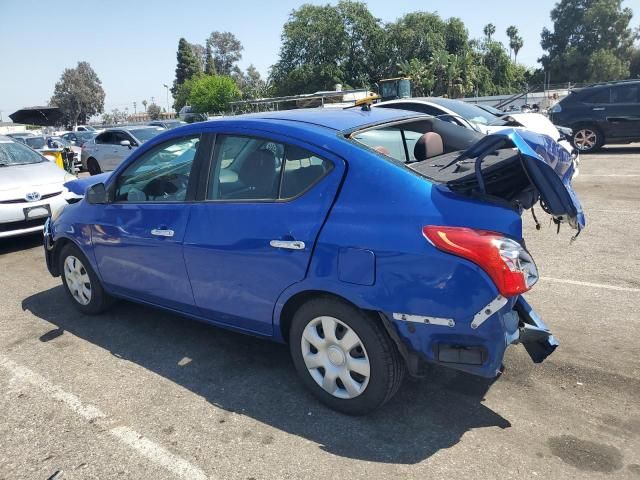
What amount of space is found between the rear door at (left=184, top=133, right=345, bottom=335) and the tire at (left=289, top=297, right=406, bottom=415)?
9.7 inches

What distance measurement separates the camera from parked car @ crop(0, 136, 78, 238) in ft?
22.5

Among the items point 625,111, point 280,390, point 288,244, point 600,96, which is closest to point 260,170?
point 288,244

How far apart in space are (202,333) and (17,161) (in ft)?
18.6

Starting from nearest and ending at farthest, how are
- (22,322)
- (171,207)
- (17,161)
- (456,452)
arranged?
(456,452) < (171,207) < (22,322) < (17,161)

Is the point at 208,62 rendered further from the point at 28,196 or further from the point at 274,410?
the point at 274,410

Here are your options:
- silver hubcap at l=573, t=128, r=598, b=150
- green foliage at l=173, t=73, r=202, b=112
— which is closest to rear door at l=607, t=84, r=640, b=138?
silver hubcap at l=573, t=128, r=598, b=150

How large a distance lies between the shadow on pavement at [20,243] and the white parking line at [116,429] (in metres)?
4.04

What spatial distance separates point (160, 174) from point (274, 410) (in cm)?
196

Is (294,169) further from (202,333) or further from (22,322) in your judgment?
(22,322)

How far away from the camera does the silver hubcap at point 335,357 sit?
284 centimetres

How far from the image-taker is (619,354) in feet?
11.6

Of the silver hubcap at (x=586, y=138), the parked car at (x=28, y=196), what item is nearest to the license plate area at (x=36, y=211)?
the parked car at (x=28, y=196)

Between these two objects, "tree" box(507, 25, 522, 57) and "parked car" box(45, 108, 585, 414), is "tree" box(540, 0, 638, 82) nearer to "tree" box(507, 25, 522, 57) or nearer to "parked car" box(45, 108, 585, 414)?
"tree" box(507, 25, 522, 57)

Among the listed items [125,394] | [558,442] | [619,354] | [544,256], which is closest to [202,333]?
[125,394]
